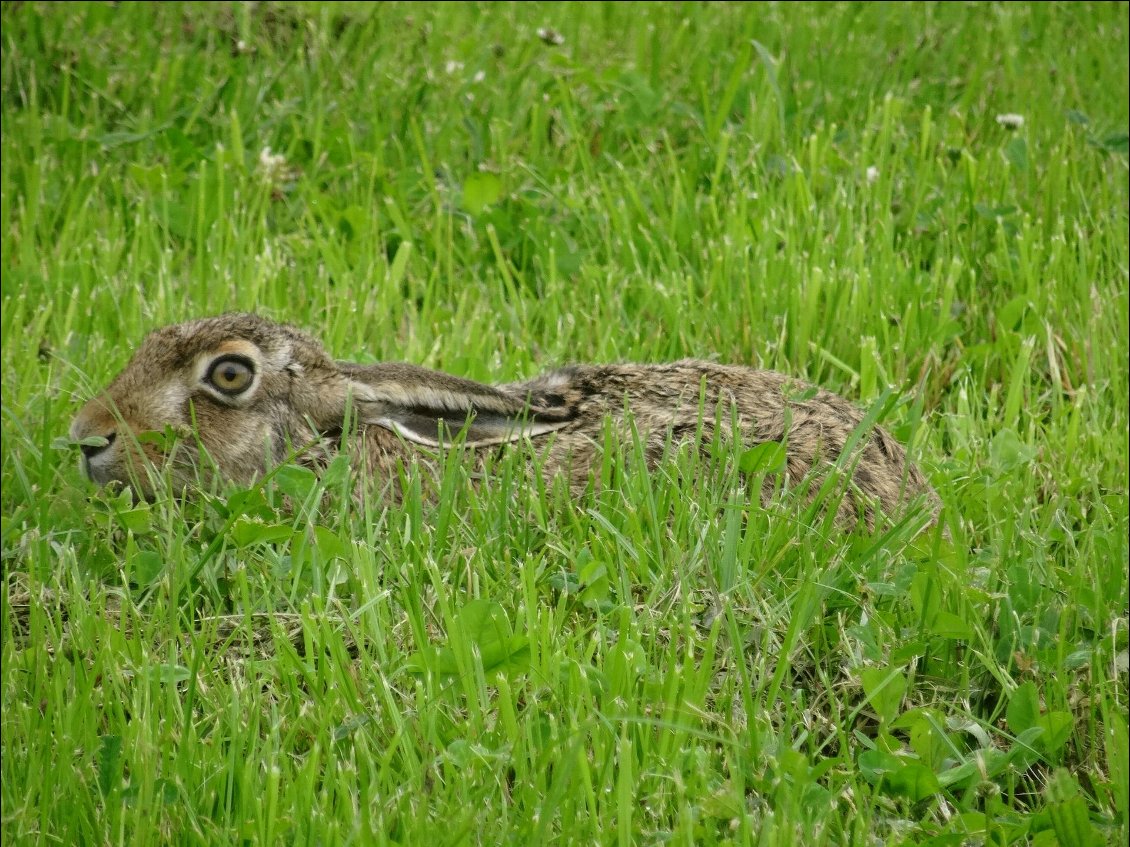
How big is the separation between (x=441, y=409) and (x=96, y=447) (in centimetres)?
103

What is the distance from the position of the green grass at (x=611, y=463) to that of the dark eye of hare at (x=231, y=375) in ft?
1.20

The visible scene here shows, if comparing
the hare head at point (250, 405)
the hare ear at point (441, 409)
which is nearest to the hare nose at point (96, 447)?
the hare head at point (250, 405)

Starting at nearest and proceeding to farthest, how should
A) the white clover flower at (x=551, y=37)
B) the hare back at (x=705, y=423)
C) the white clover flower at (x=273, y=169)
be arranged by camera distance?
the hare back at (x=705, y=423) < the white clover flower at (x=273, y=169) < the white clover flower at (x=551, y=37)

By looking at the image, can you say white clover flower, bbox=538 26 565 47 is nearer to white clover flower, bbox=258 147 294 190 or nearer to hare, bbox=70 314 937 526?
white clover flower, bbox=258 147 294 190

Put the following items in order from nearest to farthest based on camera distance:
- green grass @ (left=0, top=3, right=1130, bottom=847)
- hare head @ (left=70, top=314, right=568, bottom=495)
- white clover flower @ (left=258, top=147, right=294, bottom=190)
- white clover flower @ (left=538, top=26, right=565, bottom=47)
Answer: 1. green grass @ (left=0, top=3, right=1130, bottom=847)
2. hare head @ (left=70, top=314, right=568, bottom=495)
3. white clover flower @ (left=258, top=147, right=294, bottom=190)
4. white clover flower @ (left=538, top=26, right=565, bottom=47)

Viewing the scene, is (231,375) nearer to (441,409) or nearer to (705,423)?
(441,409)

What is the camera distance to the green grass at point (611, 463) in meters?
3.09

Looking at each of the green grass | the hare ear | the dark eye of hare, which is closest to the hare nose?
the green grass

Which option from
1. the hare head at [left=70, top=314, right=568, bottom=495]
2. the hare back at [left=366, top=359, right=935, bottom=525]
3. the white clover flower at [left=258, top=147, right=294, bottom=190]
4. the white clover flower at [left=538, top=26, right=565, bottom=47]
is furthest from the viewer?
the white clover flower at [left=538, top=26, right=565, bottom=47]

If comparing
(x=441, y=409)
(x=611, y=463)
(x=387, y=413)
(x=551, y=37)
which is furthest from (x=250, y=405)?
(x=551, y=37)

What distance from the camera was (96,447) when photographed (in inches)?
168

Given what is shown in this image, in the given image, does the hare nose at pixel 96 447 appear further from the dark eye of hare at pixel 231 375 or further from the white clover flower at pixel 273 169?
the white clover flower at pixel 273 169

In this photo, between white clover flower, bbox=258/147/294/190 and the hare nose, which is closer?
the hare nose

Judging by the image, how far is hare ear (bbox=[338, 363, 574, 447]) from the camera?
4211 millimetres
